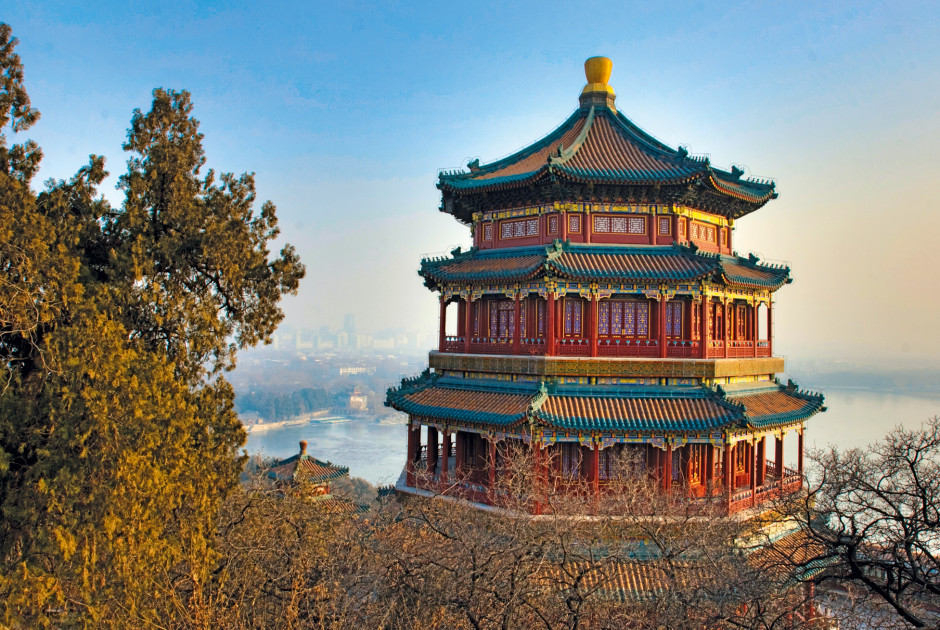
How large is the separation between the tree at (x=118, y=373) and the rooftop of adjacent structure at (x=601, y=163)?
721 cm

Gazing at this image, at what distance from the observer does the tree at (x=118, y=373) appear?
1016cm

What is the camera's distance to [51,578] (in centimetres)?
983

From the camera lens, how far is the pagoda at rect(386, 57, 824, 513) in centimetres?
1634

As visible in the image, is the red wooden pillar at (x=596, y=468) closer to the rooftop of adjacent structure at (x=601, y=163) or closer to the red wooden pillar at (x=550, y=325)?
the red wooden pillar at (x=550, y=325)

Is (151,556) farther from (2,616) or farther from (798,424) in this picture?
(798,424)

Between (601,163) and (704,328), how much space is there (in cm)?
505

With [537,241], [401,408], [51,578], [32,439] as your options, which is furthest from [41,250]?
[537,241]

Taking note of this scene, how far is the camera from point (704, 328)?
17.3 meters

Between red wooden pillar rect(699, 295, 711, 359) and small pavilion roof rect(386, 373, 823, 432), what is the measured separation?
107 centimetres

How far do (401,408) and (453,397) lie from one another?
5.15 ft

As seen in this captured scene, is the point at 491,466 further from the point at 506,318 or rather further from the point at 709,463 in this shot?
the point at 709,463

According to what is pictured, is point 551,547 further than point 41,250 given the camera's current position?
Yes

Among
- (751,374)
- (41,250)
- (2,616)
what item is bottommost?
(2,616)

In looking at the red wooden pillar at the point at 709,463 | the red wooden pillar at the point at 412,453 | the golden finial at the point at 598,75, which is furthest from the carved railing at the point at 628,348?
the golden finial at the point at 598,75
